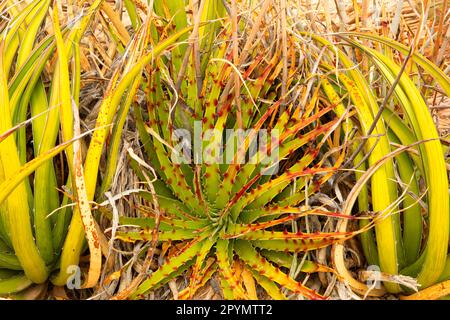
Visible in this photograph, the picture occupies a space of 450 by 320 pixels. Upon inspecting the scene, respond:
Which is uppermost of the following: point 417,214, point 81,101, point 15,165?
point 81,101

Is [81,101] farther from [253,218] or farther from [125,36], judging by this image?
[253,218]

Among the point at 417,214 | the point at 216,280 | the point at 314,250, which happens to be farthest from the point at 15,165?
the point at 417,214

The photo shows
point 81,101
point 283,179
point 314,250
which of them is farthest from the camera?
point 81,101

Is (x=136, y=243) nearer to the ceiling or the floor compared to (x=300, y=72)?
nearer to the floor

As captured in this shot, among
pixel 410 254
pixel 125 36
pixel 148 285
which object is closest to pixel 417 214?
pixel 410 254

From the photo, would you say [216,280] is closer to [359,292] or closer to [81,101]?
[359,292]

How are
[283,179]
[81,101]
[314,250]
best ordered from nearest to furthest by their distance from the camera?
[283,179] → [314,250] → [81,101]

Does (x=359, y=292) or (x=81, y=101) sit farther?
(x=81, y=101)
